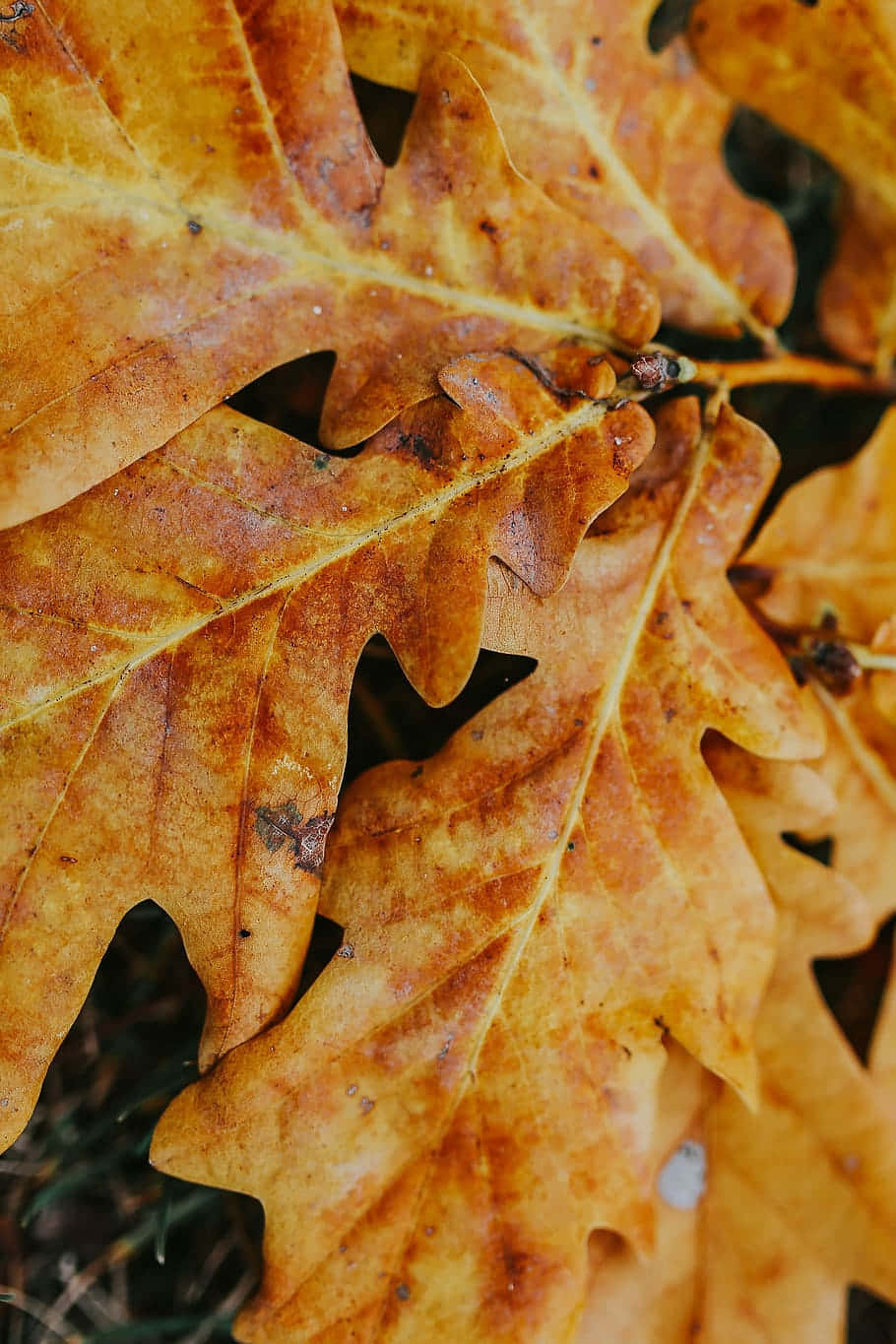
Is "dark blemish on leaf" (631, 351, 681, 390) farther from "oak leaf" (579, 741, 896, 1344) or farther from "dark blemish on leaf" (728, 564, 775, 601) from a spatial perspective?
"oak leaf" (579, 741, 896, 1344)

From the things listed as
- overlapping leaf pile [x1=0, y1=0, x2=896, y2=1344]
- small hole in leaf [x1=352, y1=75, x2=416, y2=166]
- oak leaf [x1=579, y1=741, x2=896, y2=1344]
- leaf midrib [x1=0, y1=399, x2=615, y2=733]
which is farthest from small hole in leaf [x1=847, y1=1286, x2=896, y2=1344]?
small hole in leaf [x1=352, y1=75, x2=416, y2=166]

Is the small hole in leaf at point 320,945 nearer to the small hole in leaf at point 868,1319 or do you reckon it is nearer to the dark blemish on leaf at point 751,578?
the dark blemish on leaf at point 751,578

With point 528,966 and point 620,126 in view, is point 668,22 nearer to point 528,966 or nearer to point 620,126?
point 620,126

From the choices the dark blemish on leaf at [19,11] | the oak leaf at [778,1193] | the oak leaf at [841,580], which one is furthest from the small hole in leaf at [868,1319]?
the dark blemish on leaf at [19,11]

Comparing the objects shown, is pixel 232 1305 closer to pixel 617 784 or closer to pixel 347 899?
pixel 347 899

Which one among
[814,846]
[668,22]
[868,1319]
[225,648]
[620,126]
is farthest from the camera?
[868,1319]

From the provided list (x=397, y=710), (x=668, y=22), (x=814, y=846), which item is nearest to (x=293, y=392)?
(x=397, y=710)
